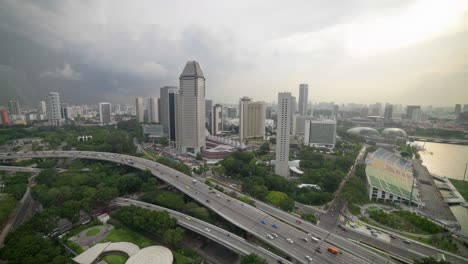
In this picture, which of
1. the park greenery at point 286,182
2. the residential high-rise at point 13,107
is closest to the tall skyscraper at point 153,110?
the residential high-rise at point 13,107

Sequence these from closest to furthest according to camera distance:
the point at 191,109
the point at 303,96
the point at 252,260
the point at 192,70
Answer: the point at 252,260, the point at 192,70, the point at 191,109, the point at 303,96

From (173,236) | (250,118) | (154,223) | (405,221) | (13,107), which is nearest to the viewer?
(173,236)

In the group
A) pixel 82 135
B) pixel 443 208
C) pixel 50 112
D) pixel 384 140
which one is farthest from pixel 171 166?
pixel 50 112

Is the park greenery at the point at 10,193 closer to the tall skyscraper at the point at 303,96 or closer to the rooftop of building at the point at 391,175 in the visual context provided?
the rooftop of building at the point at 391,175

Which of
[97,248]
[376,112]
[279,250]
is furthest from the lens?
[376,112]

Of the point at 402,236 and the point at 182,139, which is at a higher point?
the point at 182,139

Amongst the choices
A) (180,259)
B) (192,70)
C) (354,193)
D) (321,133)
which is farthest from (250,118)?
(180,259)

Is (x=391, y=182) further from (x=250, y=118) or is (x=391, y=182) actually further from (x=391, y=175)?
(x=250, y=118)

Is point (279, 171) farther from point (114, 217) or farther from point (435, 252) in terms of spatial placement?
point (114, 217)
